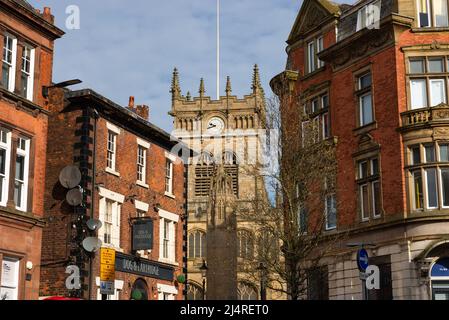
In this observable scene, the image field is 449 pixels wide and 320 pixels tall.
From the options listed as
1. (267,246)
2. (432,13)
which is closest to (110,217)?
(267,246)

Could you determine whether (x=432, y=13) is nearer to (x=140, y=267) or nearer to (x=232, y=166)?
(x=140, y=267)

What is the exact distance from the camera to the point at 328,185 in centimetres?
2888

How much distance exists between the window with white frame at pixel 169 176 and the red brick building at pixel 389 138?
26.1 feet

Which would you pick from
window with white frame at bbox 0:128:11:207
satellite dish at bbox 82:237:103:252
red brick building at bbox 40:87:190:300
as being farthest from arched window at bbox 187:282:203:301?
window with white frame at bbox 0:128:11:207

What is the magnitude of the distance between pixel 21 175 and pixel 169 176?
40.5 ft

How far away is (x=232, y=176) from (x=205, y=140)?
6.57m

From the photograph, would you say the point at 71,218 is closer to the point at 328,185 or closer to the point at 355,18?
the point at 328,185

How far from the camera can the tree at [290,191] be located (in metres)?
26.0

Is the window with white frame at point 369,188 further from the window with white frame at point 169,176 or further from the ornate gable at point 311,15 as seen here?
the window with white frame at point 169,176

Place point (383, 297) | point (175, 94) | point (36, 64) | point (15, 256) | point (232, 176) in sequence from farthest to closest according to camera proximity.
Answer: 1. point (175, 94)
2. point (232, 176)
3. point (383, 297)
4. point (36, 64)
5. point (15, 256)

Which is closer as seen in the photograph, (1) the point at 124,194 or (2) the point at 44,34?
(2) the point at 44,34

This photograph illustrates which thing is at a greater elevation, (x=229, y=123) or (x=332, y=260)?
(x=229, y=123)

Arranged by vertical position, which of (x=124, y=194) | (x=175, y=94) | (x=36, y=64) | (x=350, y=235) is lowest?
(x=350, y=235)

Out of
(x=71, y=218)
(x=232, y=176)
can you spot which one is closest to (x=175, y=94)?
(x=232, y=176)
